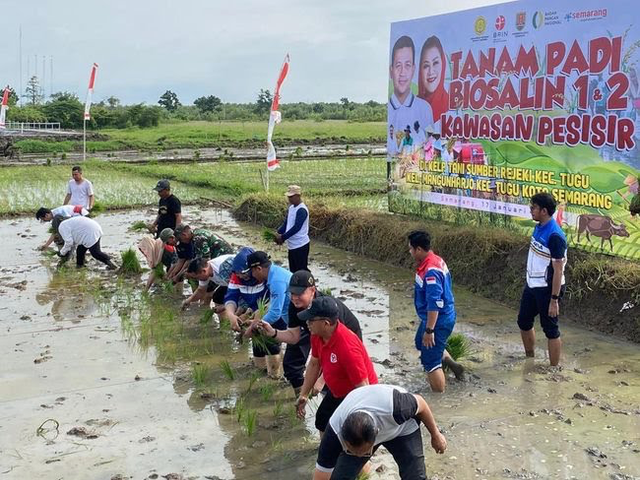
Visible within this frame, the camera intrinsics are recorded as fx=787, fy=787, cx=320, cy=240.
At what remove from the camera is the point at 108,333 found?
28.7 feet

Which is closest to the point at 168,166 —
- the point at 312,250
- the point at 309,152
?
the point at 309,152

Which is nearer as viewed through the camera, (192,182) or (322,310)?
(322,310)

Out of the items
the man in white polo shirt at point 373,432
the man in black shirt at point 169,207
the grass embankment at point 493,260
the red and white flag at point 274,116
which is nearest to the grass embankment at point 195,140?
the red and white flag at point 274,116

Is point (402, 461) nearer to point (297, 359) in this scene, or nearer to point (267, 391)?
point (297, 359)

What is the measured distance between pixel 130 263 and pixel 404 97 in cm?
556

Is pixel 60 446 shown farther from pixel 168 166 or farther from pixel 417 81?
pixel 168 166

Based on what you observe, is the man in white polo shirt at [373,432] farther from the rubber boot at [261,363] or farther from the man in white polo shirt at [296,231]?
the man in white polo shirt at [296,231]

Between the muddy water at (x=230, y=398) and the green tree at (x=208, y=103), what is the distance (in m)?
81.8

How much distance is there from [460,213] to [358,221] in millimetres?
1920

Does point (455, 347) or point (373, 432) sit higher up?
point (373, 432)

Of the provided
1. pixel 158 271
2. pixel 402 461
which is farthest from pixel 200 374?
pixel 158 271

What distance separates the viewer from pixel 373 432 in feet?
12.0

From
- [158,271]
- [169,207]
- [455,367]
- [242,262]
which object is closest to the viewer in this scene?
[242,262]

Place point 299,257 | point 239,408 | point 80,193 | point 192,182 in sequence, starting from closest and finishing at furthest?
point 239,408, point 299,257, point 80,193, point 192,182
